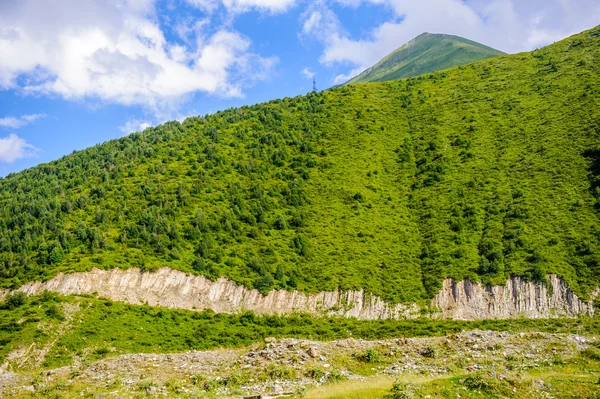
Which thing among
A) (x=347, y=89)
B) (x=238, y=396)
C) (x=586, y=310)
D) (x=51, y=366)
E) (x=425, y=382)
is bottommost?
(x=51, y=366)

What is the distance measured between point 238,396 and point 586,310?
54.6 meters

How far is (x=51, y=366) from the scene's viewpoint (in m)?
49.5

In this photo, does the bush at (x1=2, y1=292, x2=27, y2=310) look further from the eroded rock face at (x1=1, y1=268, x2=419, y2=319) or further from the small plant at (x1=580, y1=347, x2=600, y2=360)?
the small plant at (x1=580, y1=347, x2=600, y2=360)

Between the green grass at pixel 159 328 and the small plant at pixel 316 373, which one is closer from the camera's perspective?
the small plant at pixel 316 373

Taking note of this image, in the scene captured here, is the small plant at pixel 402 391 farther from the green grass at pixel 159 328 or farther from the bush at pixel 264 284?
the bush at pixel 264 284

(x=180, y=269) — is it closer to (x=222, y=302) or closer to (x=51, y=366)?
(x=222, y=302)

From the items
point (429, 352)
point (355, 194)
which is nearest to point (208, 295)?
point (355, 194)

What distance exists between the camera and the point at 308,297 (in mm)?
71438

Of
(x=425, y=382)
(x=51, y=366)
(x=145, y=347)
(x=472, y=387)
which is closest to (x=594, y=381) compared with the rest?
(x=472, y=387)

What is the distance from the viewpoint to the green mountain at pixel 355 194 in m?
72.2

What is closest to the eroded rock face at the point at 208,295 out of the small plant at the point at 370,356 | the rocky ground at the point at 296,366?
the rocky ground at the point at 296,366

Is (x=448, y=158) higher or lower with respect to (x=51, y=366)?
higher

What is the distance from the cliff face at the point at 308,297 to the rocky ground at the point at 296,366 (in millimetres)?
27050

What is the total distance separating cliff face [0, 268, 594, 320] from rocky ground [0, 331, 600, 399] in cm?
2705
